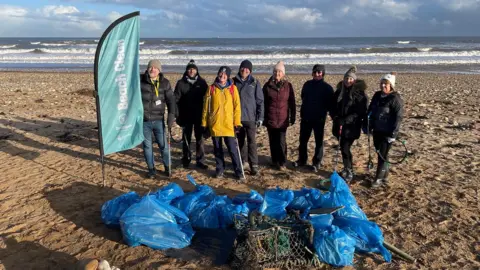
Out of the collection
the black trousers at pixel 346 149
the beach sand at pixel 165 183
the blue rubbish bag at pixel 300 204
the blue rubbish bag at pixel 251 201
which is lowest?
the beach sand at pixel 165 183

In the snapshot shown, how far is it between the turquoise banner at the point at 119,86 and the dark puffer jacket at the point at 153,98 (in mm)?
202

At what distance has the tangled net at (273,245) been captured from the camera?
3.47 meters

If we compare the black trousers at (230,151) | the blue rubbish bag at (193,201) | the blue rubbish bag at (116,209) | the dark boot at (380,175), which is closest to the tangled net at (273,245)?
the blue rubbish bag at (193,201)

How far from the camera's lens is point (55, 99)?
1304cm

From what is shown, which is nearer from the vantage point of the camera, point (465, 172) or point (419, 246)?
point (419, 246)

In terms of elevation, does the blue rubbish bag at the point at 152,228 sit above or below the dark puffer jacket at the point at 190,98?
below

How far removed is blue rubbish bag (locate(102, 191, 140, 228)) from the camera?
14.4ft

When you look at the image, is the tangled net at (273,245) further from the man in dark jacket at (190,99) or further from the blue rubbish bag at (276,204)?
the man in dark jacket at (190,99)

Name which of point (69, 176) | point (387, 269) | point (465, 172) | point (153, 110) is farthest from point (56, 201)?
point (465, 172)

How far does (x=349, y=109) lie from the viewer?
18.7ft

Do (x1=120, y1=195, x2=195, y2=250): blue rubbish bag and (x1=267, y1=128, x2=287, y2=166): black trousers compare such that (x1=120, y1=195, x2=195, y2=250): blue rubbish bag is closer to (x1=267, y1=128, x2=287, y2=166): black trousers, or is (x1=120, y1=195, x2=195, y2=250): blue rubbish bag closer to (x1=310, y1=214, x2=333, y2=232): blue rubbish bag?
(x1=310, y1=214, x2=333, y2=232): blue rubbish bag

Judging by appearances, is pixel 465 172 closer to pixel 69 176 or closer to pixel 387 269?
pixel 387 269

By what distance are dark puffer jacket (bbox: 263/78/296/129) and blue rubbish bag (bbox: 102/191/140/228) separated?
2.69m

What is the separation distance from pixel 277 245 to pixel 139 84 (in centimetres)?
324
